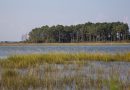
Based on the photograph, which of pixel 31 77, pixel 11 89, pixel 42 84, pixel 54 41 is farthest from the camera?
pixel 54 41

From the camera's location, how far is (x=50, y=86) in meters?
7.88

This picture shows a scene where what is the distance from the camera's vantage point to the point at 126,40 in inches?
3563

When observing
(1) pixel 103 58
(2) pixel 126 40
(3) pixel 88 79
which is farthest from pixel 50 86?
(2) pixel 126 40

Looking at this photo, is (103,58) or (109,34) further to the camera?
(109,34)

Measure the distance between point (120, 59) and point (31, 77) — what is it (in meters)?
9.57

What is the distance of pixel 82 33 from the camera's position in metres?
101

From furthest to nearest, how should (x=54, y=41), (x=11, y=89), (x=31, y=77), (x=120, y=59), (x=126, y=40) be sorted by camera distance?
(x=54, y=41)
(x=126, y=40)
(x=120, y=59)
(x=31, y=77)
(x=11, y=89)

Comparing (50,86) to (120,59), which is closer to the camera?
(50,86)

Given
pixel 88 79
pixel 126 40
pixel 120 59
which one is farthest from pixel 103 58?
pixel 126 40

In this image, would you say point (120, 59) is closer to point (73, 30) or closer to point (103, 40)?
point (103, 40)

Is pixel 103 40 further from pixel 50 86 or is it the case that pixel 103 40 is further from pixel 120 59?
pixel 50 86

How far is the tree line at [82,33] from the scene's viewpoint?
9356 centimetres

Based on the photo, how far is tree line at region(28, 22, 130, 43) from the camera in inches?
3684

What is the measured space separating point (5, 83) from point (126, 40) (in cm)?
8470
